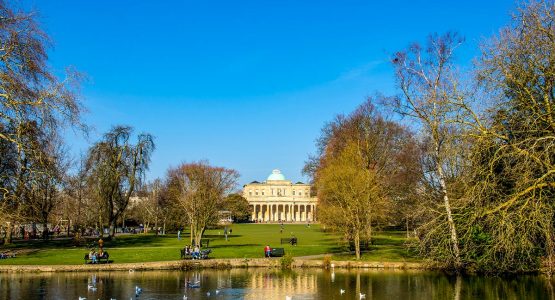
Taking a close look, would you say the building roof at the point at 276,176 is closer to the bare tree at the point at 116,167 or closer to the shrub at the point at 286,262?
the bare tree at the point at 116,167

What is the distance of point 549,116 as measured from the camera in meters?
18.1

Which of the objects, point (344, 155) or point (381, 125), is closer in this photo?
point (344, 155)

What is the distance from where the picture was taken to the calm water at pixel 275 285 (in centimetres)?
1953

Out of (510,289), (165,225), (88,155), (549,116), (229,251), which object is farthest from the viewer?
(165,225)

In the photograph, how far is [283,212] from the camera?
14312cm

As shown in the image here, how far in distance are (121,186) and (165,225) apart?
55.6ft

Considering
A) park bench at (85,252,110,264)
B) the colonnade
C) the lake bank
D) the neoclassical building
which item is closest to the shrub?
the lake bank

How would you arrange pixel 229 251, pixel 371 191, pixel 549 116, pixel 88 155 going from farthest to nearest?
pixel 88 155, pixel 229 251, pixel 371 191, pixel 549 116

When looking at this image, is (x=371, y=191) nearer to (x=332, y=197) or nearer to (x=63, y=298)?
(x=332, y=197)

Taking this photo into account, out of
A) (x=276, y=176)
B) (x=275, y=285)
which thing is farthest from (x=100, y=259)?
(x=276, y=176)

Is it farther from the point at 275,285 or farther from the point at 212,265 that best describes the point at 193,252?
the point at 275,285

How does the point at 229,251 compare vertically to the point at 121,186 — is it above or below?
below

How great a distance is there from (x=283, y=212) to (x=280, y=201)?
3.85 metres

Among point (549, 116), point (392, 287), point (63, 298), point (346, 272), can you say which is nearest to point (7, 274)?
point (63, 298)
